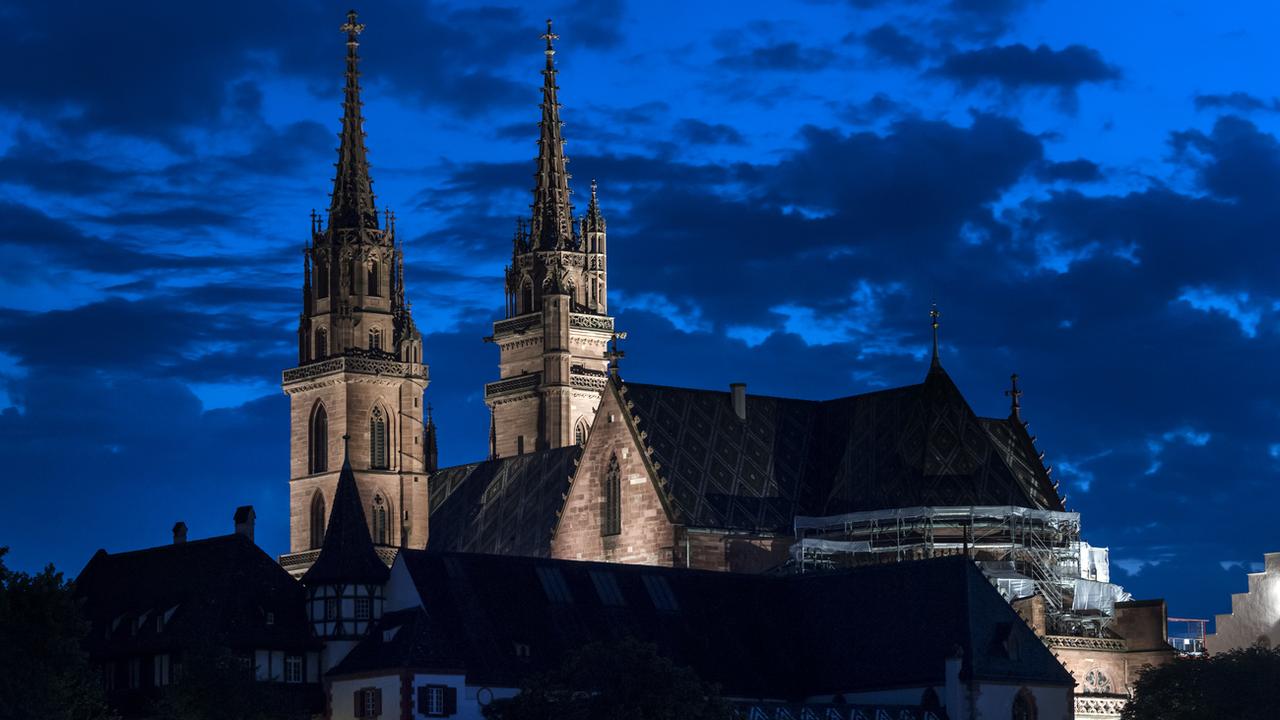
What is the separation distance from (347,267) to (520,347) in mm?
13267

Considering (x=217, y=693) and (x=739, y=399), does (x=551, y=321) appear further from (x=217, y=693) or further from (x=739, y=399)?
(x=217, y=693)

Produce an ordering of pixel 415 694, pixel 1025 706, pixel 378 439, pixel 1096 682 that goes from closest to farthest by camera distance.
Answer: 1. pixel 415 694
2. pixel 1025 706
3. pixel 1096 682
4. pixel 378 439

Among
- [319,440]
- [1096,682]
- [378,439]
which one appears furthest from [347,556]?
[319,440]

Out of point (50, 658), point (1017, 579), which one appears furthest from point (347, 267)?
point (50, 658)

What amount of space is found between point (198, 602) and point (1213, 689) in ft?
111

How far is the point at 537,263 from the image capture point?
541 ft

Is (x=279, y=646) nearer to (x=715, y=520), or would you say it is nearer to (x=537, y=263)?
(x=715, y=520)

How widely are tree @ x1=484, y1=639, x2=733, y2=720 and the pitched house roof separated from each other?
10.8 meters

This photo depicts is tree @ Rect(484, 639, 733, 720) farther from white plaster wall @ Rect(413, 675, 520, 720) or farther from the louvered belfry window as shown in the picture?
the louvered belfry window

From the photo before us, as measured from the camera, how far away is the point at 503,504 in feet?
460

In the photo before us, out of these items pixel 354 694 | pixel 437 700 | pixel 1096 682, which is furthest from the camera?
pixel 1096 682

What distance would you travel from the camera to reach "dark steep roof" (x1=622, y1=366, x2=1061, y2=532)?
117750 mm

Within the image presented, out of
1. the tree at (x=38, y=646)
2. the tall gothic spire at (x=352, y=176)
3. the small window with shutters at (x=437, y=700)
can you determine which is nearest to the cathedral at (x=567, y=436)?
the tall gothic spire at (x=352, y=176)

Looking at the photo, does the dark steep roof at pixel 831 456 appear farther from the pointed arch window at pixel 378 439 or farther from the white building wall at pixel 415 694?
→ the pointed arch window at pixel 378 439
